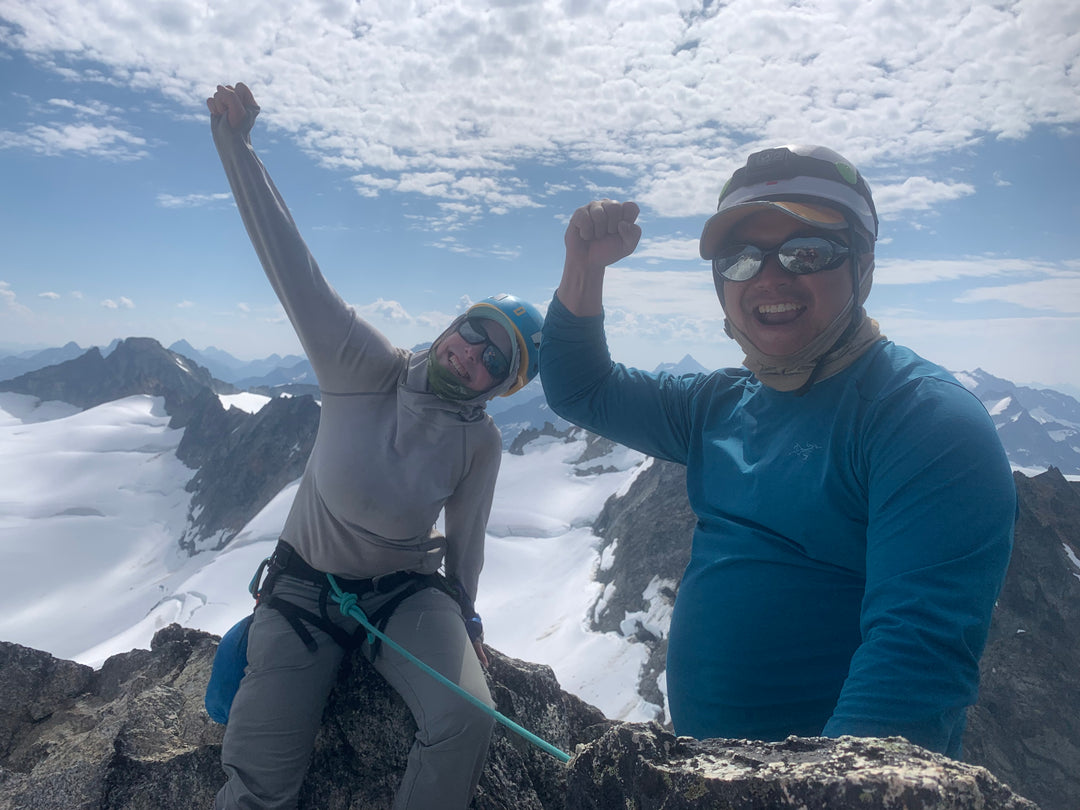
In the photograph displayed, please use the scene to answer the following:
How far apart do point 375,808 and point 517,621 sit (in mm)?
83115

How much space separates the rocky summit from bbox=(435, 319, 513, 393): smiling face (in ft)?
9.59

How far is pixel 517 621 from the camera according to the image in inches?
3307

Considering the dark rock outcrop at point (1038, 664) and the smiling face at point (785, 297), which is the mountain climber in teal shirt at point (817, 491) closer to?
the smiling face at point (785, 297)

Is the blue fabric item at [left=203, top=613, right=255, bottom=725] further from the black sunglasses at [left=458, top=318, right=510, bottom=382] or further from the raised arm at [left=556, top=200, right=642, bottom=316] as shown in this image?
the raised arm at [left=556, top=200, right=642, bottom=316]

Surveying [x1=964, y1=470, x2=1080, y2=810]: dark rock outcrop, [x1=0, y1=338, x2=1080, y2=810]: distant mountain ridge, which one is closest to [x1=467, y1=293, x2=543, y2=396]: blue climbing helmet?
[x1=964, y1=470, x2=1080, y2=810]: dark rock outcrop

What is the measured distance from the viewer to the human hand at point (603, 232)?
15.0 feet

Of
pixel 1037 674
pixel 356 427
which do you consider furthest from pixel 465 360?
pixel 1037 674

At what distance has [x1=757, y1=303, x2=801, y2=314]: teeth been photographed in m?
3.95

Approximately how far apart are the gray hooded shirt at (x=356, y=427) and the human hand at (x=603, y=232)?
1.61m

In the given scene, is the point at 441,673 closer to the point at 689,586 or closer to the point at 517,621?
the point at 689,586

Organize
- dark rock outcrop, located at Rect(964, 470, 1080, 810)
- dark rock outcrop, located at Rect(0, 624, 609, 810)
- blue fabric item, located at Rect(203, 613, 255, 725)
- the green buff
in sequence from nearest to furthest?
blue fabric item, located at Rect(203, 613, 255, 725) < dark rock outcrop, located at Rect(0, 624, 609, 810) < the green buff < dark rock outcrop, located at Rect(964, 470, 1080, 810)

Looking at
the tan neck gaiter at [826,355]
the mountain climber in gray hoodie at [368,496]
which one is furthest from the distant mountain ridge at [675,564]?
the tan neck gaiter at [826,355]

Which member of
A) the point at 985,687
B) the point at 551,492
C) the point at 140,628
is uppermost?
the point at 551,492

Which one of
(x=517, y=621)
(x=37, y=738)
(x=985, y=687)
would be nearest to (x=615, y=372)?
(x=37, y=738)
